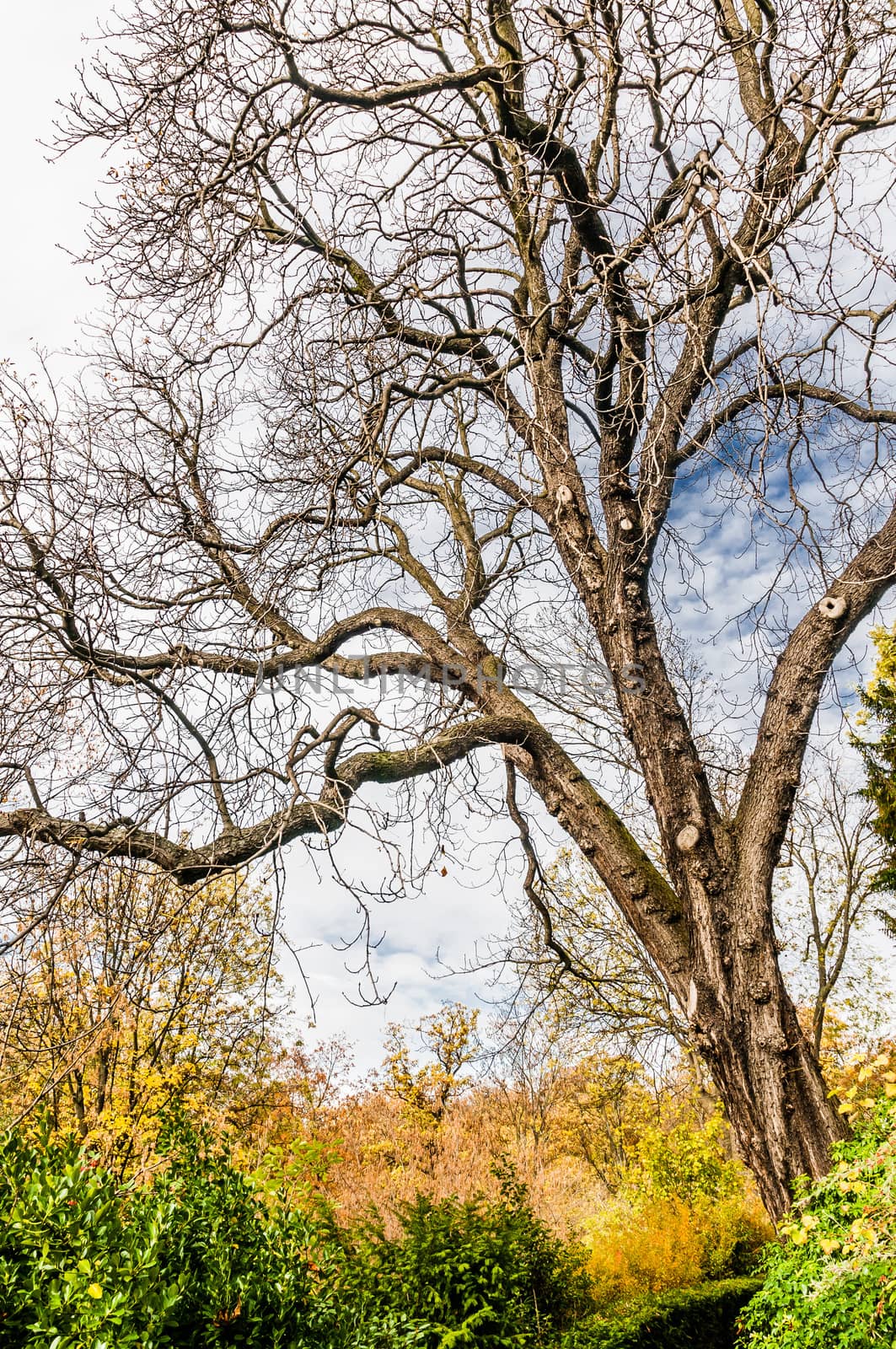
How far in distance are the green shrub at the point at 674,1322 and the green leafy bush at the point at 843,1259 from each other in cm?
194

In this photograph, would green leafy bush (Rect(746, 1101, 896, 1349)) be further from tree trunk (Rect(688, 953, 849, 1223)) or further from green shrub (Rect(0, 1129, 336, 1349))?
green shrub (Rect(0, 1129, 336, 1349))

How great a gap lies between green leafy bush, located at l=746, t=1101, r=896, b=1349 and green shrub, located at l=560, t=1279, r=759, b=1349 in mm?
1941

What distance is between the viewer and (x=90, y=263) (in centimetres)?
405

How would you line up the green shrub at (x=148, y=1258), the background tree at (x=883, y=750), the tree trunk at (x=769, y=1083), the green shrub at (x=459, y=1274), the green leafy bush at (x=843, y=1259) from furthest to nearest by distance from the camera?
1. the background tree at (x=883, y=750)
2. the green shrub at (x=459, y=1274)
3. the tree trunk at (x=769, y=1083)
4. the green leafy bush at (x=843, y=1259)
5. the green shrub at (x=148, y=1258)

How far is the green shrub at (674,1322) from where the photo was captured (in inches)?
210

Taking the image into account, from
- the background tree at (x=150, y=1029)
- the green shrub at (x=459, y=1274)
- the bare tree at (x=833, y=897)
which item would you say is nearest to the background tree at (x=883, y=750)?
the bare tree at (x=833, y=897)

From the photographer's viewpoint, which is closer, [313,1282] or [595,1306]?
[313,1282]

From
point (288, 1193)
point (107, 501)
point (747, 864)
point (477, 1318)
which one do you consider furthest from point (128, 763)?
point (477, 1318)

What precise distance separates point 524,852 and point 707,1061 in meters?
1.69

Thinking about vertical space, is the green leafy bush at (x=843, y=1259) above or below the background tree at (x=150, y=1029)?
below

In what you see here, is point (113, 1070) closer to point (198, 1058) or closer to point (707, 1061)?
point (198, 1058)

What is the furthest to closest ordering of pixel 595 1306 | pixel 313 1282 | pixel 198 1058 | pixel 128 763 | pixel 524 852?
pixel 198 1058 < pixel 595 1306 < pixel 524 852 < pixel 128 763 < pixel 313 1282

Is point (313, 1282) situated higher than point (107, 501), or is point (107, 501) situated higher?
point (107, 501)

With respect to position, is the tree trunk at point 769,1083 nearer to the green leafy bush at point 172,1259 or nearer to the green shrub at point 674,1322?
the green leafy bush at point 172,1259
